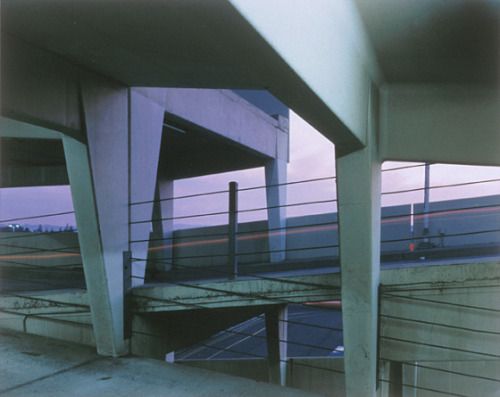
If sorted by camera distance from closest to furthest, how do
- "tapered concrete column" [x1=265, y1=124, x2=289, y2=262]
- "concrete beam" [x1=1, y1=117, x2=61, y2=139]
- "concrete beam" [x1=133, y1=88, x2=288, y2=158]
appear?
"concrete beam" [x1=1, y1=117, x2=61, y2=139], "concrete beam" [x1=133, y1=88, x2=288, y2=158], "tapered concrete column" [x1=265, y1=124, x2=289, y2=262]

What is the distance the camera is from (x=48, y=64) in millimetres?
3176

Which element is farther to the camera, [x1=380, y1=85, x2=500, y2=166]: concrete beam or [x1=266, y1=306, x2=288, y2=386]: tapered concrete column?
[x1=266, y1=306, x2=288, y2=386]: tapered concrete column

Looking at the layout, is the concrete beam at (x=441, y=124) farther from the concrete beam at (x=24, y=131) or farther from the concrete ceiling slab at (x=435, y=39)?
the concrete beam at (x=24, y=131)

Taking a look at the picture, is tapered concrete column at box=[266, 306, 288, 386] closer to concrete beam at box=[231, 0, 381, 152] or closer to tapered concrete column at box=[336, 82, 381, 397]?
tapered concrete column at box=[336, 82, 381, 397]

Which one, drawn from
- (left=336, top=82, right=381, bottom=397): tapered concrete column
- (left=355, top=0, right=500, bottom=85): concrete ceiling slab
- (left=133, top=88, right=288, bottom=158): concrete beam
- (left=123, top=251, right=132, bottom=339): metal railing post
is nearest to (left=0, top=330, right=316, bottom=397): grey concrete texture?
(left=123, top=251, right=132, bottom=339): metal railing post

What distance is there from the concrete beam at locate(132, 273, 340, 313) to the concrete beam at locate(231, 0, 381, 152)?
138 cm

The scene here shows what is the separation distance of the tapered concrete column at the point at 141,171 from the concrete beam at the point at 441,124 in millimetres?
2793

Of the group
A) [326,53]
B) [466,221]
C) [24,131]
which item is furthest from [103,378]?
[466,221]

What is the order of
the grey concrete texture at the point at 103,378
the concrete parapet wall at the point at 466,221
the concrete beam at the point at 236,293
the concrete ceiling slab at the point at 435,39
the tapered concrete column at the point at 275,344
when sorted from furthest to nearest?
the concrete parapet wall at the point at 466,221, the tapered concrete column at the point at 275,344, the concrete beam at the point at 236,293, the grey concrete texture at the point at 103,378, the concrete ceiling slab at the point at 435,39

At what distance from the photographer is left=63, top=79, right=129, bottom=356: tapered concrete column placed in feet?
12.5

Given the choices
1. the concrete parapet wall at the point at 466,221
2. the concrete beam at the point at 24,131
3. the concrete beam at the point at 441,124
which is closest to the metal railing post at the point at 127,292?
the concrete beam at the point at 24,131

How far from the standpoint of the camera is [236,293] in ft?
13.0

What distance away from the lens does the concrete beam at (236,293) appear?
12.0 ft

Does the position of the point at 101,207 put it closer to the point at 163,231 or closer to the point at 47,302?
the point at 47,302
